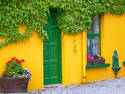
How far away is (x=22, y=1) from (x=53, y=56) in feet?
6.77

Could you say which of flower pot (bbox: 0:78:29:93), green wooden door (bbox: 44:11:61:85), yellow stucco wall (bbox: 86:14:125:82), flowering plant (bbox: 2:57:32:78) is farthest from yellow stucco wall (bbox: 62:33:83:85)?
flower pot (bbox: 0:78:29:93)

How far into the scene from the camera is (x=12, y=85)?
263 inches

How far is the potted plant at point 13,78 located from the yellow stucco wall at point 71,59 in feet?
4.92

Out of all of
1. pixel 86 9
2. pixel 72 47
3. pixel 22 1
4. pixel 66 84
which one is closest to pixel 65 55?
pixel 72 47

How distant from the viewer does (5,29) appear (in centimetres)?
698

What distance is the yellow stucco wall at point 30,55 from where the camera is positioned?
7078 millimetres

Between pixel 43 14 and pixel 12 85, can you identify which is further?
pixel 43 14

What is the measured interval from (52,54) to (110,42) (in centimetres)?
224

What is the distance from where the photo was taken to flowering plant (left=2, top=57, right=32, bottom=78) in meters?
6.76

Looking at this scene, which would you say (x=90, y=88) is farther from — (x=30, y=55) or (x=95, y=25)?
(x=95, y=25)

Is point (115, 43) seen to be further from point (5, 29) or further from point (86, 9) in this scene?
point (5, 29)

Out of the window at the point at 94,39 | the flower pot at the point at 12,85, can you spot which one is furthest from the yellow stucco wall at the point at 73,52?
the flower pot at the point at 12,85

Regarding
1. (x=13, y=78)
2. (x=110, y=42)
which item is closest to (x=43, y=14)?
(x=13, y=78)

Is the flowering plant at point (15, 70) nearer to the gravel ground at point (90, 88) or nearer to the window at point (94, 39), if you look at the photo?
the gravel ground at point (90, 88)
